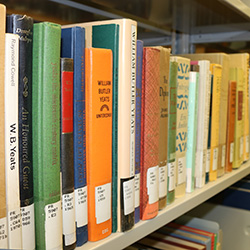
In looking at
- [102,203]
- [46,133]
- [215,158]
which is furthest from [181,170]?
[46,133]

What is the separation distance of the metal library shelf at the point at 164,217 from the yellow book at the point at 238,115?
5 centimetres

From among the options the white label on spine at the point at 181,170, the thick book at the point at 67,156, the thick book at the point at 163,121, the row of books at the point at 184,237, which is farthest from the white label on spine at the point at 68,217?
the row of books at the point at 184,237

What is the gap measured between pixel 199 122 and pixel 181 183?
A: 161mm

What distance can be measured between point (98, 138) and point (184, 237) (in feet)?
1.93

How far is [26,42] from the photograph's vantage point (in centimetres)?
42

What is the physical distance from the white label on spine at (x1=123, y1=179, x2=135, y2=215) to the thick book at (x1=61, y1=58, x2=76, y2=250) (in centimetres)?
10

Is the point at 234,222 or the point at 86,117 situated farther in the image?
the point at 234,222

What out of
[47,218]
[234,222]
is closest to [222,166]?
[234,222]

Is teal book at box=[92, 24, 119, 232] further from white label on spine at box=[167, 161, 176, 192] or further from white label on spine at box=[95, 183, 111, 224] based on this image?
white label on spine at box=[167, 161, 176, 192]

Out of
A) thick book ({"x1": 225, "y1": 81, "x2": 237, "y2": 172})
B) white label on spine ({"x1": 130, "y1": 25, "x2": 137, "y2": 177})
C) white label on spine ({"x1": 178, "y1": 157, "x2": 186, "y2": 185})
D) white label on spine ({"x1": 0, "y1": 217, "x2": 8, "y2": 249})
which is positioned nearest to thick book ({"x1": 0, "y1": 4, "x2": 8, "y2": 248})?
white label on spine ({"x1": 0, "y1": 217, "x2": 8, "y2": 249})

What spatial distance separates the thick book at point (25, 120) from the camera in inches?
16.4

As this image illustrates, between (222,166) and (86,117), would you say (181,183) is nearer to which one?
(222,166)

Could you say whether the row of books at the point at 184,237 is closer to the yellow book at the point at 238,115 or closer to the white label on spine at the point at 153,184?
the yellow book at the point at 238,115

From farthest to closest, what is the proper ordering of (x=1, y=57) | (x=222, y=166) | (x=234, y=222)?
(x=234, y=222)
(x=222, y=166)
(x=1, y=57)
